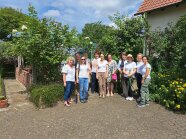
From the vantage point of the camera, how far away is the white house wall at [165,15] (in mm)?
11227

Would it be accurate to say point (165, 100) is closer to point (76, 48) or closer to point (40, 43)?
point (76, 48)

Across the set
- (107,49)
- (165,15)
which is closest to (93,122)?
(107,49)

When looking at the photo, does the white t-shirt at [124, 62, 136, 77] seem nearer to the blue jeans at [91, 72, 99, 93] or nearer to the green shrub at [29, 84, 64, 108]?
the blue jeans at [91, 72, 99, 93]

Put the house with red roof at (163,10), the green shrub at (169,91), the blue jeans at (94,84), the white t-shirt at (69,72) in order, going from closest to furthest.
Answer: the green shrub at (169,91), the white t-shirt at (69,72), the blue jeans at (94,84), the house with red roof at (163,10)

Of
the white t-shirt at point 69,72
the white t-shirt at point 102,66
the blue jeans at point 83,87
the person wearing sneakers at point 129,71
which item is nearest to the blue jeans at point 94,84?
the white t-shirt at point 102,66

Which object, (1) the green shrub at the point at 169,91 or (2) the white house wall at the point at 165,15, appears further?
(2) the white house wall at the point at 165,15

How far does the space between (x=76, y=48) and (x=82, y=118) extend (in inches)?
158

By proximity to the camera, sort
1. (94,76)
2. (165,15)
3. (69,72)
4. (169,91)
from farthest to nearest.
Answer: (165,15) < (94,76) < (69,72) < (169,91)

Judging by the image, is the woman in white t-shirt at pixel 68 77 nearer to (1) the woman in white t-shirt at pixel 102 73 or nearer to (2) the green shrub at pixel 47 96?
(2) the green shrub at pixel 47 96

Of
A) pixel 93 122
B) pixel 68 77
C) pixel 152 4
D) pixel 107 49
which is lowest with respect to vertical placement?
pixel 93 122

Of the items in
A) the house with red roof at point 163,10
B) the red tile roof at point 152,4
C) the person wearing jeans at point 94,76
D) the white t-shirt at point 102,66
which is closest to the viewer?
the white t-shirt at point 102,66

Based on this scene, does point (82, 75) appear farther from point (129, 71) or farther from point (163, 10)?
point (163, 10)

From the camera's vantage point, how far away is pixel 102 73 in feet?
30.7

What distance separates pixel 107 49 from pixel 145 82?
12.5ft
